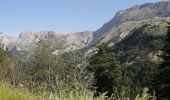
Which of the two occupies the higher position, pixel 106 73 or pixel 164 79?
pixel 164 79

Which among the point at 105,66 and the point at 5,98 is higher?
the point at 5,98

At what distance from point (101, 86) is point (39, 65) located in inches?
771

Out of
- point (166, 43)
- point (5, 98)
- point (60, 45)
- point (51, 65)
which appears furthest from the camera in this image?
point (51, 65)

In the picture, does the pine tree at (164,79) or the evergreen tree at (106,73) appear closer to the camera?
the pine tree at (164,79)

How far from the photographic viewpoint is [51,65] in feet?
285

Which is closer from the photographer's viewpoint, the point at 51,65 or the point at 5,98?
the point at 5,98

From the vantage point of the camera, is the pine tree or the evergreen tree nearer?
the pine tree

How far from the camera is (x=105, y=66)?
3019 inches

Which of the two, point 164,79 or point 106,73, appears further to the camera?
point 106,73

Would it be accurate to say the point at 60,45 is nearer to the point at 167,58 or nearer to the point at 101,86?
the point at 101,86

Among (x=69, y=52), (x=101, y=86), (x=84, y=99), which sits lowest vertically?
(x=101, y=86)

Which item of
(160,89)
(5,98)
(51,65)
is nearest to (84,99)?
(5,98)

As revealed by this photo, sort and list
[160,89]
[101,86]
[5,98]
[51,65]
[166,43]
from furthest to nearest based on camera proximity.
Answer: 1. [51,65]
2. [101,86]
3. [166,43]
4. [160,89]
5. [5,98]

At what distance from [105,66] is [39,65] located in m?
17.8
